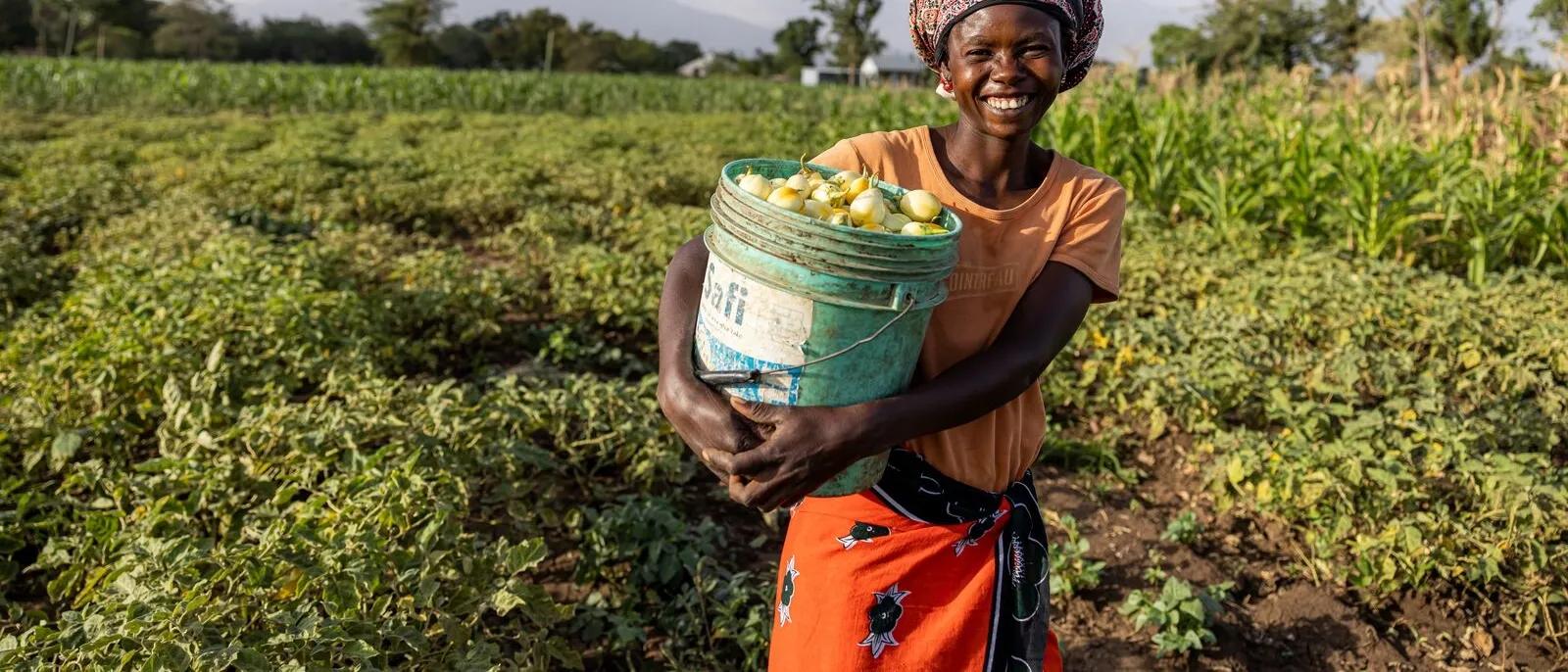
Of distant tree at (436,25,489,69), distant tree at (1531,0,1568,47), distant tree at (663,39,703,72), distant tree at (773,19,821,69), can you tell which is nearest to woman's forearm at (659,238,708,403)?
distant tree at (1531,0,1568,47)

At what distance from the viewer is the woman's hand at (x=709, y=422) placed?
124 centimetres

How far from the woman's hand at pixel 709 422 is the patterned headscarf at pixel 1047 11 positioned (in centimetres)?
64

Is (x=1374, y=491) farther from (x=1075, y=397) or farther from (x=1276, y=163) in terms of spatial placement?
(x=1276, y=163)

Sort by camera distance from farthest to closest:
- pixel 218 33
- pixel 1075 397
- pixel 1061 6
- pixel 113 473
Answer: pixel 218 33 → pixel 1075 397 → pixel 113 473 → pixel 1061 6

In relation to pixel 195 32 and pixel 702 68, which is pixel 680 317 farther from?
pixel 702 68

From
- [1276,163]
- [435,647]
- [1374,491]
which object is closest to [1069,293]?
[435,647]

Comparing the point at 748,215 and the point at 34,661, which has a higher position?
the point at 748,215

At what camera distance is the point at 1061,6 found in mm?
1357

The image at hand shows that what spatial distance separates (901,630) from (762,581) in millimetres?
1170

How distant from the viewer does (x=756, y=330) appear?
1.23 m

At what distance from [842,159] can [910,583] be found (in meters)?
0.67

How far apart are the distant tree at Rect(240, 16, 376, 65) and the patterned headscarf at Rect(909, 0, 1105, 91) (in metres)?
58.5

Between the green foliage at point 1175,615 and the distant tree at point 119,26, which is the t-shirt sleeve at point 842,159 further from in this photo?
the distant tree at point 119,26

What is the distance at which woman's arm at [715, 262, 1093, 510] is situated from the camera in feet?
4.00
